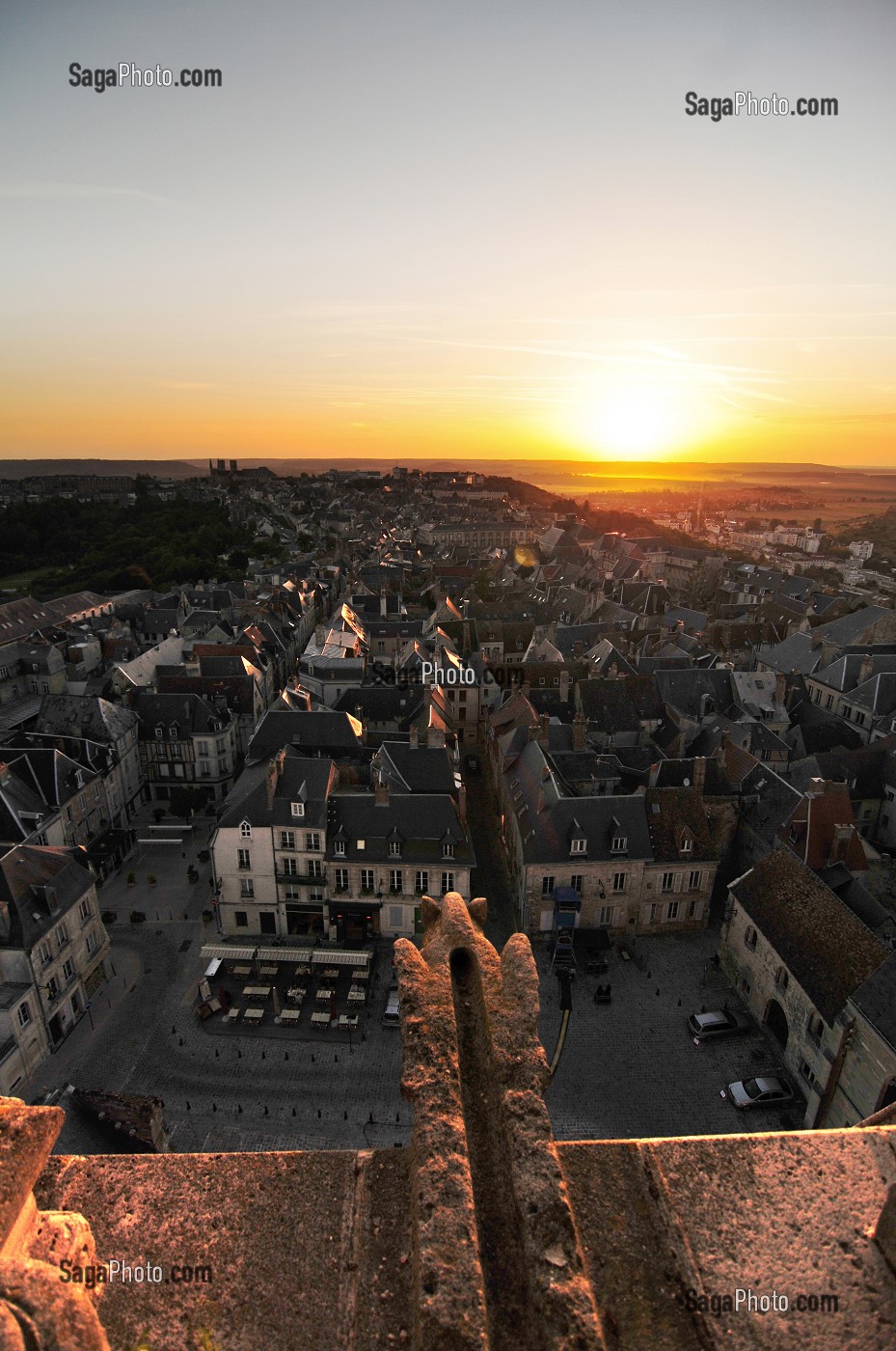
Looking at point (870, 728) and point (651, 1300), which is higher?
point (651, 1300)

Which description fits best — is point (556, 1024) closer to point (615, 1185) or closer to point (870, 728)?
point (615, 1185)

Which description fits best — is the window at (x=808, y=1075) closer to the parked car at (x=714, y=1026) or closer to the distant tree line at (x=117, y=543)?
the parked car at (x=714, y=1026)

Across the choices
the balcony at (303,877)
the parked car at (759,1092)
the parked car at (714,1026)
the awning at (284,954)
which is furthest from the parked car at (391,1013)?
the parked car at (759,1092)

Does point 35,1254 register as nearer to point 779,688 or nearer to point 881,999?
point 881,999

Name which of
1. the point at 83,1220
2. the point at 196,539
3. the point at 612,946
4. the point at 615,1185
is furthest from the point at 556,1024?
the point at 196,539

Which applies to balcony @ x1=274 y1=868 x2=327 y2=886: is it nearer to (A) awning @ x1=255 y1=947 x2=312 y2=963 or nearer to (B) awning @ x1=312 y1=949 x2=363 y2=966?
(A) awning @ x1=255 y1=947 x2=312 y2=963
